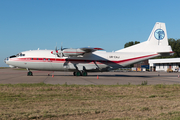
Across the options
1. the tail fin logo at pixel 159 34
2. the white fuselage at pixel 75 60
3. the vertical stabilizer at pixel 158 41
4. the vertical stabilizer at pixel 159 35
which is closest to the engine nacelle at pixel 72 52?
the white fuselage at pixel 75 60

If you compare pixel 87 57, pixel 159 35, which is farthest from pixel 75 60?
pixel 159 35

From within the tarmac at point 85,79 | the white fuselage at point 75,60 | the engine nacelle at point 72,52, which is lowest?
the tarmac at point 85,79

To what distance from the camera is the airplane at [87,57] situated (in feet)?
94.1

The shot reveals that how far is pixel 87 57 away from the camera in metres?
29.8

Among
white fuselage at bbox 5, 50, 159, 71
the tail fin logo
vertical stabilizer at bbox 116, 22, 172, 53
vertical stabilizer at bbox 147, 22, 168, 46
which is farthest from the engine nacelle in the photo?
the tail fin logo

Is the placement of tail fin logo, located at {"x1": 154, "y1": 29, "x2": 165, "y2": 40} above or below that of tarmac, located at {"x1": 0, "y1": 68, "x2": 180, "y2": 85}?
above

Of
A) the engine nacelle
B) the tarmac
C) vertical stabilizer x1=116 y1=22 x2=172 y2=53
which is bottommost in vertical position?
the tarmac

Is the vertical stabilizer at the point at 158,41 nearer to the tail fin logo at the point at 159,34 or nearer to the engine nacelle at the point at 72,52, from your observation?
the tail fin logo at the point at 159,34

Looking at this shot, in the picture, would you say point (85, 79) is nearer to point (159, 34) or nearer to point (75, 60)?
point (75, 60)

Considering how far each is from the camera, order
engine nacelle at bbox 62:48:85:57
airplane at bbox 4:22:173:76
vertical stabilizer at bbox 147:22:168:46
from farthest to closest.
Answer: vertical stabilizer at bbox 147:22:168:46 → airplane at bbox 4:22:173:76 → engine nacelle at bbox 62:48:85:57

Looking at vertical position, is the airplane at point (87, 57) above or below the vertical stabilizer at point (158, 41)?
below

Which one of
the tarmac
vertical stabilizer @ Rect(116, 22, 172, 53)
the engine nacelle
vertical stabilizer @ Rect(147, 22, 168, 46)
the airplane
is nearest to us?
the tarmac

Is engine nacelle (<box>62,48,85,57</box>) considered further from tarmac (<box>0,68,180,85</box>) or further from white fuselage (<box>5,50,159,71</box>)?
tarmac (<box>0,68,180,85</box>)

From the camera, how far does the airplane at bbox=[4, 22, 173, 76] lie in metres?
28.7
